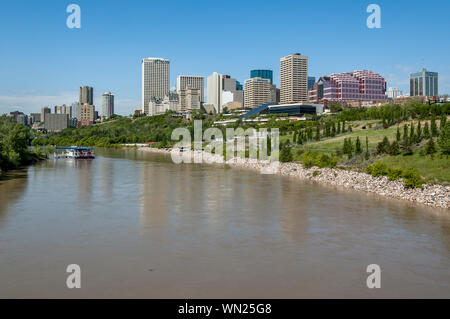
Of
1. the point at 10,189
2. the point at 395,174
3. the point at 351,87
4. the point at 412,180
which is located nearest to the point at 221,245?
the point at 412,180

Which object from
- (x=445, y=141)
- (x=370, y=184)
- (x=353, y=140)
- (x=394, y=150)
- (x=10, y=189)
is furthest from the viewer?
(x=353, y=140)

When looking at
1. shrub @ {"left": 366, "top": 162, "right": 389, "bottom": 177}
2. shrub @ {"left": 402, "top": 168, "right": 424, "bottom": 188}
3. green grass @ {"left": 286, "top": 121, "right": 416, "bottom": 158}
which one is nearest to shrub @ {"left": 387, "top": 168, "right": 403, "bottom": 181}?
shrub @ {"left": 366, "top": 162, "right": 389, "bottom": 177}

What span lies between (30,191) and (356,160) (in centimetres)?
3041

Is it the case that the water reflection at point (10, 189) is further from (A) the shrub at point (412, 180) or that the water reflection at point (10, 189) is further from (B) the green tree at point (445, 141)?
(B) the green tree at point (445, 141)

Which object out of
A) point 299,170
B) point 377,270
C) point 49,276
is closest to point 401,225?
point 377,270

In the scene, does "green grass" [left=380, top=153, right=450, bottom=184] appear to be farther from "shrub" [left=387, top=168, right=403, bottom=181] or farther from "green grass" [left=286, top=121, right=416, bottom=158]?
"green grass" [left=286, top=121, right=416, bottom=158]

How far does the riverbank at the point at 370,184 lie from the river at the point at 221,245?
115cm

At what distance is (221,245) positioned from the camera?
18.2m

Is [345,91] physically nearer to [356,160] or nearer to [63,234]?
[356,160]

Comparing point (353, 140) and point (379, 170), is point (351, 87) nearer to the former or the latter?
point (353, 140)

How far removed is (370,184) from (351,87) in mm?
156204

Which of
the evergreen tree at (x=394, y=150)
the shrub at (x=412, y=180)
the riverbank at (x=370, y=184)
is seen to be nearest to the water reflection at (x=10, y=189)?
the riverbank at (x=370, y=184)

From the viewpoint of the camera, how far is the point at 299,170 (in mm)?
45719

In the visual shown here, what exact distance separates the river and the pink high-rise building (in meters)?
153
